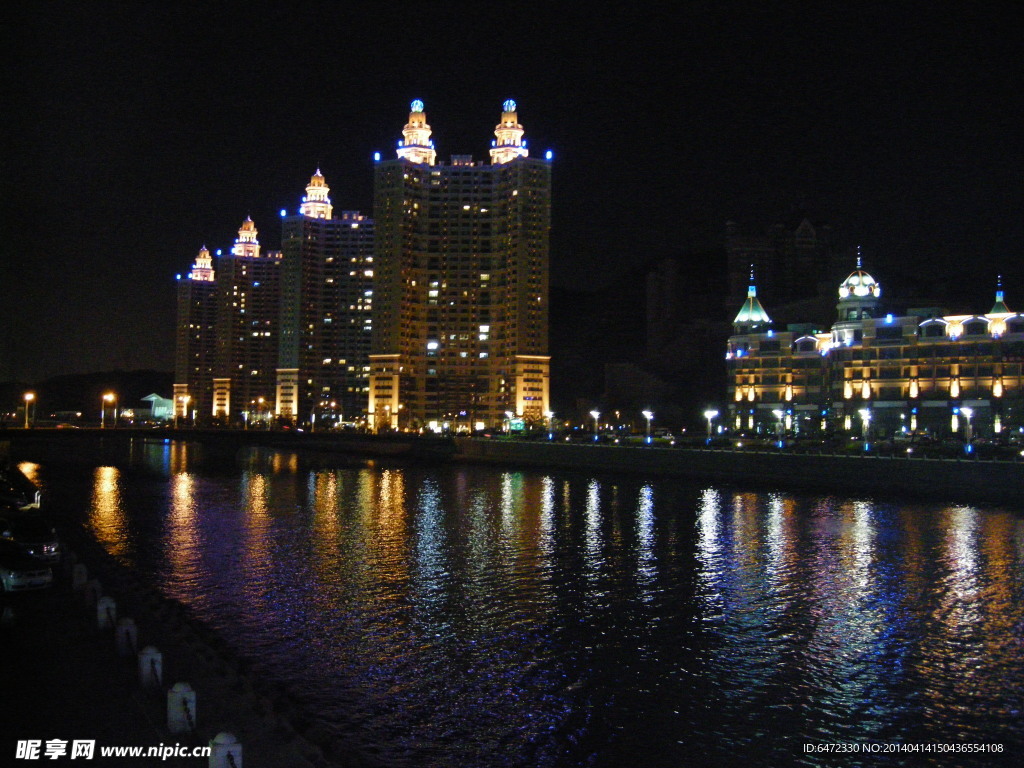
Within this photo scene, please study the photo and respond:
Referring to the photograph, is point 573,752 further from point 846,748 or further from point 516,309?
point 516,309

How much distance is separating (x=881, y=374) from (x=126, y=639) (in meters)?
107

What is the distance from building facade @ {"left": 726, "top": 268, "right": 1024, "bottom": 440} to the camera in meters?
97.8

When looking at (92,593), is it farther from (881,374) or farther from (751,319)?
(751,319)

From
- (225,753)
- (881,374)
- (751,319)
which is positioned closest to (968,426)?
(881,374)

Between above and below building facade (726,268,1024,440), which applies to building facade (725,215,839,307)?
above

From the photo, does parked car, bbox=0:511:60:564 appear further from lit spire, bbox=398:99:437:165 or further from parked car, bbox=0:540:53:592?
lit spire, bbox=398:99:437:165

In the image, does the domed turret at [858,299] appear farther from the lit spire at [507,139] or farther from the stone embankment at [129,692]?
the stone embankment at [129,692]

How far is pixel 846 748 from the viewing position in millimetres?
16641

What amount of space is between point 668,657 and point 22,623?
16550 millimetres

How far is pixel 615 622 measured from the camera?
1040 inches

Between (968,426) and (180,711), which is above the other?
(968,426)

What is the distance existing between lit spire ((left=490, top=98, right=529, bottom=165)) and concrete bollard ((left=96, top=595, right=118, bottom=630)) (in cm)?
18066

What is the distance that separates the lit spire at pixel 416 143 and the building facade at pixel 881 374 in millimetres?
Answer: 98924

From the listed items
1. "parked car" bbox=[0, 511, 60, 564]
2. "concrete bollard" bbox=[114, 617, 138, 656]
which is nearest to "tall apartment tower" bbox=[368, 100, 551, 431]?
"parked car" bbox=[0, 511, 60, 564]
